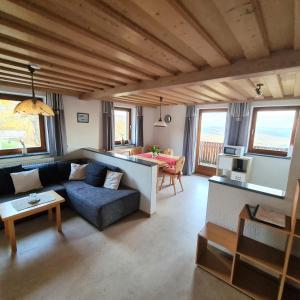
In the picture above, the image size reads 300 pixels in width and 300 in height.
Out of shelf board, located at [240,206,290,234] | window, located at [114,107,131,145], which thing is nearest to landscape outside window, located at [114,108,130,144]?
window, located at [114,107,131,145]

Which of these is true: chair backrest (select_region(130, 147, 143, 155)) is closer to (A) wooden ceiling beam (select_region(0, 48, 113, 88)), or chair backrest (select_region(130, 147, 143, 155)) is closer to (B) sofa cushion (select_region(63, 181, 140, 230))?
(B) sofa cushion (select_region(63, 181, 140, 230))

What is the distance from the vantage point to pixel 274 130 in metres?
4.29

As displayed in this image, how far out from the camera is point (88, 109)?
4523mm

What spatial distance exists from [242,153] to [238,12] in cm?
394

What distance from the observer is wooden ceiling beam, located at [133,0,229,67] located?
3.52ft

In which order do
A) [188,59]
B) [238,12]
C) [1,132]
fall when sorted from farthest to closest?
1. [1,132]
2. [188,59]
3. [238,12]

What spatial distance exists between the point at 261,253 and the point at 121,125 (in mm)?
4784

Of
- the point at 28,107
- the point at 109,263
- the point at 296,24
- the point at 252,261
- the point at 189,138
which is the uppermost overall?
the point at 296,24

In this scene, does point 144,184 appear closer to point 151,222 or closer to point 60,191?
point 151,222

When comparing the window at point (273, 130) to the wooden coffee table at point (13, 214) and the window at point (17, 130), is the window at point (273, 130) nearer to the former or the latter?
the wooden coffee table at point (13, 214)

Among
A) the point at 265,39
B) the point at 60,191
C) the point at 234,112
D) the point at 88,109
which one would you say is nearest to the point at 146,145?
the point at 88,109

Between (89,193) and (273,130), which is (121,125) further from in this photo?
(273,130)

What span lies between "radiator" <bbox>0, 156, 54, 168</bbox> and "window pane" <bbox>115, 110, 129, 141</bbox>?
217 centimetres

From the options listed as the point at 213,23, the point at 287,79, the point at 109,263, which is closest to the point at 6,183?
the point at 109,263
